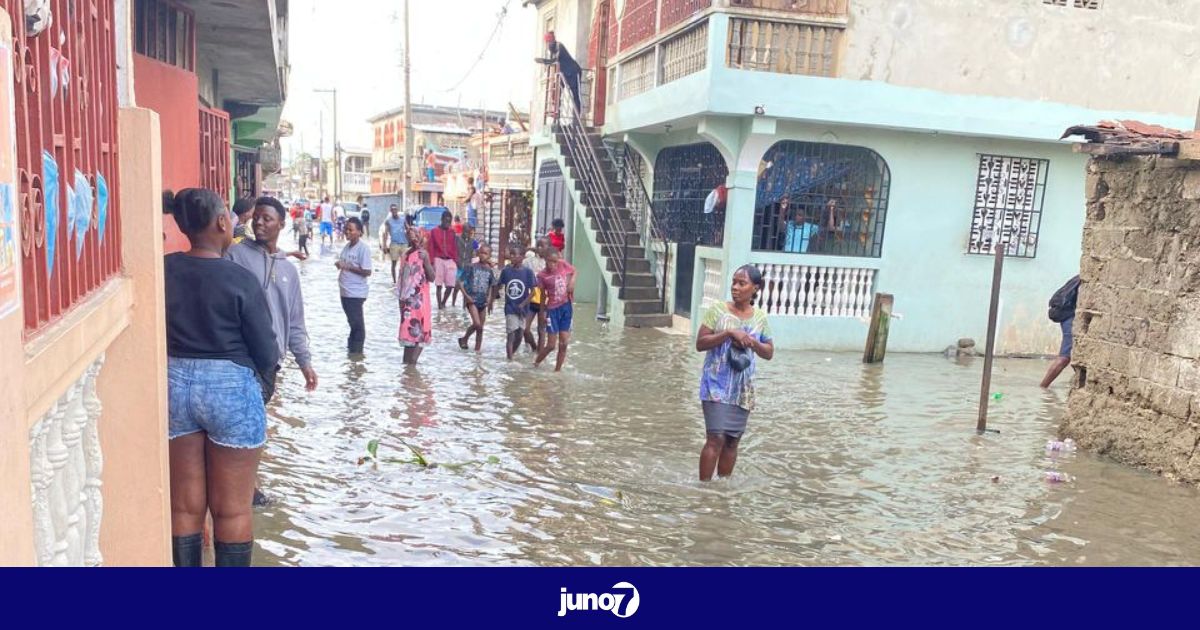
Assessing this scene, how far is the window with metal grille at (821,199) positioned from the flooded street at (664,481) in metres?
2.82

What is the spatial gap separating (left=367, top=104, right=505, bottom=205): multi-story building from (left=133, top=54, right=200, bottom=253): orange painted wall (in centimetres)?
2712

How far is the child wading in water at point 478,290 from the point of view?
10539mm

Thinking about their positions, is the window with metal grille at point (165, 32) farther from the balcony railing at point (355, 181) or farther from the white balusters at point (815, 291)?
the balcony railing at point (355, 181)

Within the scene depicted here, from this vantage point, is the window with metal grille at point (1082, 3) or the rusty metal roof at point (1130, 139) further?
the window with metal grille at point (1082, 3)

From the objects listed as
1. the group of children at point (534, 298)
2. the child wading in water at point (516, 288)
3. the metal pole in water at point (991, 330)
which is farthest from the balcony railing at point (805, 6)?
the metal pole in water at point (991, 330)

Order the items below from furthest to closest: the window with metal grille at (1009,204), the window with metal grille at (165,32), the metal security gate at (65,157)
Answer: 1. the window with metal grille at (1009,204)
2. the window with metal grille at (165,32)
3. the metal security gate at (65,157)

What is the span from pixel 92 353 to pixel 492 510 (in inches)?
125

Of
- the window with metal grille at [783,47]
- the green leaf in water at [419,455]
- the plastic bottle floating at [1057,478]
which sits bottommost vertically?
the green leaf in water at [419,455]

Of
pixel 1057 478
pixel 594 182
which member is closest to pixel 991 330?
pixel 1057 478

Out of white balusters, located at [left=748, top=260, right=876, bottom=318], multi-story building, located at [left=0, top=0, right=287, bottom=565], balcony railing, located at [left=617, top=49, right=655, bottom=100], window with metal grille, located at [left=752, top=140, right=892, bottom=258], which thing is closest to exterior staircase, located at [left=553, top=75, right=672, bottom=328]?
balcony railing, located at [left=617, top=49, right=655, bottom=100]

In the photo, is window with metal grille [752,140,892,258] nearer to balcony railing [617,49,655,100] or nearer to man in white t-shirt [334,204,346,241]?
balcony railing [617,49,655,100]

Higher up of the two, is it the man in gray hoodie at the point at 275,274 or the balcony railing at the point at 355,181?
the balcony railing at the point at 355,181

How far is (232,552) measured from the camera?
11.5 feet

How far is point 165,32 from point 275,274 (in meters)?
2.46
